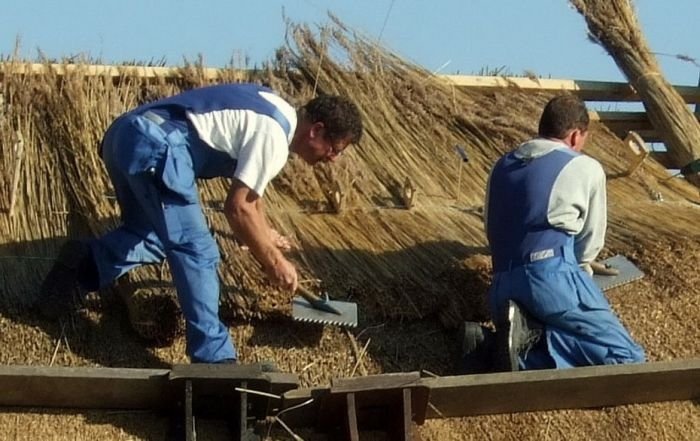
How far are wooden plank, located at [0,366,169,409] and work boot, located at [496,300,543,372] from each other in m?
1.12

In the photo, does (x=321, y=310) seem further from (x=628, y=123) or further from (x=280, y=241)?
(x=628, y=123)

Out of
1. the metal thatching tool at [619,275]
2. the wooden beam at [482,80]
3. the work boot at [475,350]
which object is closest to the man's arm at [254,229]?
the work boot at [475,350]

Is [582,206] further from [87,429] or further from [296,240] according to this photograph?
[87,429]

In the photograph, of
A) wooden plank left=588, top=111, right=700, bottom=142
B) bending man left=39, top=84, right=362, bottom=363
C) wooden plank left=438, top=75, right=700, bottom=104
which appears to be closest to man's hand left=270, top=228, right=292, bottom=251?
bending man left=39, top=84, right=362, bottom=363

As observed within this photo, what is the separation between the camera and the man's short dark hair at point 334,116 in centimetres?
469

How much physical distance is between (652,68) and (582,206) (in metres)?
2.03

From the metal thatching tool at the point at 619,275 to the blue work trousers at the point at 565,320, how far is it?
39 cm

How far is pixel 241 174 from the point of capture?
4.47 m

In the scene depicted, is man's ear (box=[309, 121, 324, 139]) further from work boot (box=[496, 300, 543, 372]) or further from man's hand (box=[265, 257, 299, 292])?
work boot (box=[496, 300, 543, 372])

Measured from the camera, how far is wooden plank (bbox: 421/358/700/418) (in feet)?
14.3

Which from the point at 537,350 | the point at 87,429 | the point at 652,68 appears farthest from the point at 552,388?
the point at 652,68

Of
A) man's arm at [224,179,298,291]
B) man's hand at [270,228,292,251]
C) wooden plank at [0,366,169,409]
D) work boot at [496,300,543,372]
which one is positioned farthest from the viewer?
man's hand at [270,228,292,251]

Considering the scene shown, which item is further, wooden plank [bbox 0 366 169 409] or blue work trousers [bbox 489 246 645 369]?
blue work trousers [bbox 489 246 645 369]

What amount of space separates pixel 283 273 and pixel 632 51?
111 inches
